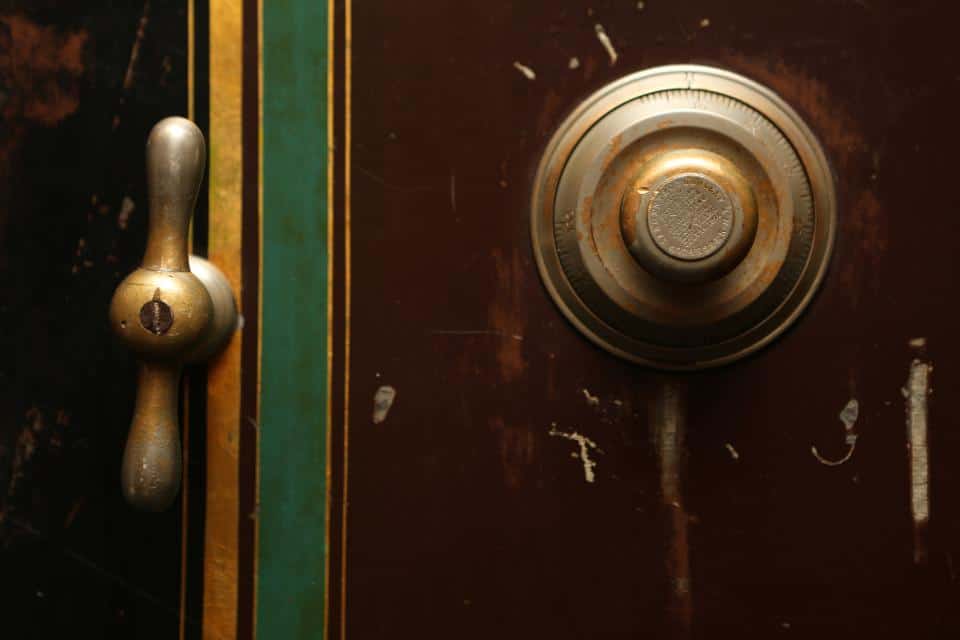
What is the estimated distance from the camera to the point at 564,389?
1.82 feet

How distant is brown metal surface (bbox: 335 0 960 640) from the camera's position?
545 millimetres

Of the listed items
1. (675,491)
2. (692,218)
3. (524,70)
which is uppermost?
(524,70)

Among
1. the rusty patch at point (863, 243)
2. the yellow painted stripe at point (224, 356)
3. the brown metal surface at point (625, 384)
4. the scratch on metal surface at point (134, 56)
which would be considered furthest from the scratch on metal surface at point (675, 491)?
the scratch on metal surface at point (134, 56)

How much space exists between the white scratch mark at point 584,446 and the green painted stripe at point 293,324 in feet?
0.43

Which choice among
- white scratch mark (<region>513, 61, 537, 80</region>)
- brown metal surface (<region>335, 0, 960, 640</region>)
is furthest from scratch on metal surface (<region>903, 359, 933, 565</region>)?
white scratch mark (<region>513, 61, 537, 80</region>)

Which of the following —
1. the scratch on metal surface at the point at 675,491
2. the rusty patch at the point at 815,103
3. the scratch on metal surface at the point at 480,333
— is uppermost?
the rusty patch at the point at 815,103

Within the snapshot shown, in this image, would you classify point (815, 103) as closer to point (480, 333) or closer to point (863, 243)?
point (863, 243)

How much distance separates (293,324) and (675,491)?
0.77ft

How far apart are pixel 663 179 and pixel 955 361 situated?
0.20 meters

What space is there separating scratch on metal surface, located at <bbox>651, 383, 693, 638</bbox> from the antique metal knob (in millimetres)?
254

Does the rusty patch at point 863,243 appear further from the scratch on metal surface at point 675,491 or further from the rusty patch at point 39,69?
the rusty patch at point 39,69

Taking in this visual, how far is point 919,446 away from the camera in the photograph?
550mm

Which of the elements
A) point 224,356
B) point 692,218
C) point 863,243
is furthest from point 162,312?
point 863,243

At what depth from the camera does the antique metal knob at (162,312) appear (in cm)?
50
